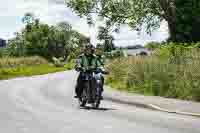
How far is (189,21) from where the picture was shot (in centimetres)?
5275

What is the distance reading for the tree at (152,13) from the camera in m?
51.8

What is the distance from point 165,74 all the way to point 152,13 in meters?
30.3

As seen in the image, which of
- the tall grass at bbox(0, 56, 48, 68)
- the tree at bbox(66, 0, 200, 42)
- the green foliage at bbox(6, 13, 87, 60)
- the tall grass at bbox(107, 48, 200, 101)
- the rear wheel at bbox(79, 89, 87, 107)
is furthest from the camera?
the green foliage at bbox(6, 13, 87, 60)

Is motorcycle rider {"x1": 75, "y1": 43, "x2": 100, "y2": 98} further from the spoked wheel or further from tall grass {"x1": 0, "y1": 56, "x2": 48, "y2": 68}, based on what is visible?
tall grass {"x1": 0, "y1": 56, "x2": 48, "y2": 68}

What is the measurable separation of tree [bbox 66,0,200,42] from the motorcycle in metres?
30.4

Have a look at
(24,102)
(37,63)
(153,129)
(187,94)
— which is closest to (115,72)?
(24,102)

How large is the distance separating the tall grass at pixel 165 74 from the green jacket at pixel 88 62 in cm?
326

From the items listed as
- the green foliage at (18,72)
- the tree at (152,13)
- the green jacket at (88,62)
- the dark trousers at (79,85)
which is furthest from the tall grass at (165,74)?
the green foliage at (18,72)

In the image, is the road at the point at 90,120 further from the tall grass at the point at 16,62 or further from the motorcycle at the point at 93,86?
the tall grass at the point at 16,62

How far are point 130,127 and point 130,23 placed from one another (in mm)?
40684

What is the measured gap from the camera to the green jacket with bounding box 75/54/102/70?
68.3 feet

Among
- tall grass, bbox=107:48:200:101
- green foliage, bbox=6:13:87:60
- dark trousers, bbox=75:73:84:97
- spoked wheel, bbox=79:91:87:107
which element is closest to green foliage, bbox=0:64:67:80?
tall grass, bbox=107:48:200:101

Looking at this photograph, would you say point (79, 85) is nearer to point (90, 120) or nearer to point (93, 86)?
point (93, 86)

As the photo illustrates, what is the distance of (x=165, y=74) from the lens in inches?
982
